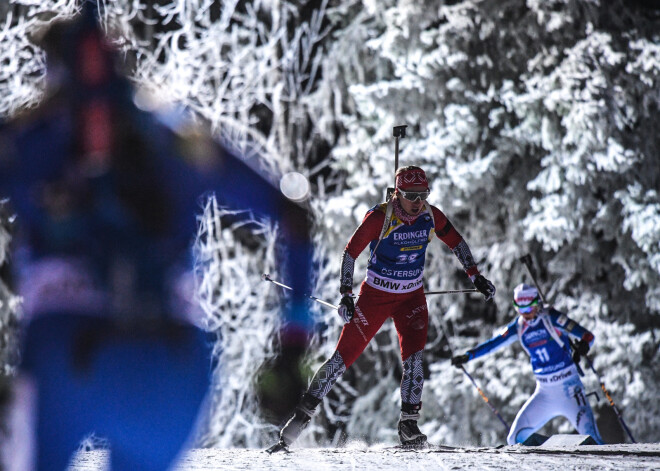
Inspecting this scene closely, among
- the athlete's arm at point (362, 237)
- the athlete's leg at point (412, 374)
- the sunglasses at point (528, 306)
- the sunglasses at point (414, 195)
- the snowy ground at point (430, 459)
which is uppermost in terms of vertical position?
the sunglasses at point (414, 195)

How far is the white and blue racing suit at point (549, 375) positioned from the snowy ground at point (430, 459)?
6.50ft

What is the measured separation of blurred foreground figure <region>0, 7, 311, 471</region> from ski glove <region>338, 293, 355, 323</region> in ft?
13.2

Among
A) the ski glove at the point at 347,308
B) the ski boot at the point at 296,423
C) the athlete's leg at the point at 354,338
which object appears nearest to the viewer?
the ski glove at the point at 347,308

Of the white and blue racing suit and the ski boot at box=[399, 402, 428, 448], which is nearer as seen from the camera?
the ski boot at box=[399, 402, 428, 448]

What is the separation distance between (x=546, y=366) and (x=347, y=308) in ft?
11.6

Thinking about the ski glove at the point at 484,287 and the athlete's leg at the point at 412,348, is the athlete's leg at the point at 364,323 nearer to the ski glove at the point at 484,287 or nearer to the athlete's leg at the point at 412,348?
the athlete's leg at the point at 412,348

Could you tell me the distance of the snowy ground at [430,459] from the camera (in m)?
5.18

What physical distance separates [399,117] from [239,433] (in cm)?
696

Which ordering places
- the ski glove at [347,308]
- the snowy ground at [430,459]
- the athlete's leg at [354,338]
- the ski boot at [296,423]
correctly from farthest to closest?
1. the athlete's leg at [354,338]
2. the ski boot at [296,423]
3. the ski glove at [347,308]
4. the snowy ground at [430,459]

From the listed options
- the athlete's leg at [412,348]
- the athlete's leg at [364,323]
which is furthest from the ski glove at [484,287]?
the athlete's leg at [364,323]

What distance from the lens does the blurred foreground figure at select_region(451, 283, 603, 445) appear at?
8570 mm

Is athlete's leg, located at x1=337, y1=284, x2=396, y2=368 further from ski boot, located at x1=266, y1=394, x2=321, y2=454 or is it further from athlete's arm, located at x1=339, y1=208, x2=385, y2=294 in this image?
ski boot, located at x1=266, y1=394, x2=321, y2=454

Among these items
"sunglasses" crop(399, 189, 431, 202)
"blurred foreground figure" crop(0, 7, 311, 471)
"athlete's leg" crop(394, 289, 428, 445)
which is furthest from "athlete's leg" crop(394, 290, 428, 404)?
"blurred foreground figure" crop(0, 7, 311, 471)

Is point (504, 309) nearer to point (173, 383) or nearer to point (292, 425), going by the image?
point (292, 425)
